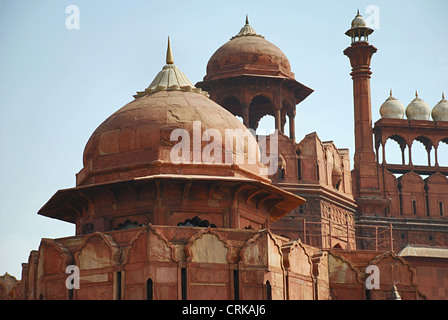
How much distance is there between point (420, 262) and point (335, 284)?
1107 cm

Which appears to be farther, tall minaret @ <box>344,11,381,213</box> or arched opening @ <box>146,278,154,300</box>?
tall minaret @ <box>344,11,381,213</box>

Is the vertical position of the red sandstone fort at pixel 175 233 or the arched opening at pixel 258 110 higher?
the arched opening at pixel 258 110

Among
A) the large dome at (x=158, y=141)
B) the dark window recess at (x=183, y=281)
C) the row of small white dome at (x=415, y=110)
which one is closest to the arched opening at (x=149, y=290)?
the dark window recess at (x=183, y=281)

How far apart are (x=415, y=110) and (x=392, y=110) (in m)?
1.12

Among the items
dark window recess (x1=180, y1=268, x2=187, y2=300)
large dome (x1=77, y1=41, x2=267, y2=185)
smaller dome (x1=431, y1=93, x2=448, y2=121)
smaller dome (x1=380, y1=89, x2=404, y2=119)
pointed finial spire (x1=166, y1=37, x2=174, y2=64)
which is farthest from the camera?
smaller dome (x1=431, y1=93, x2=448, y2=121)

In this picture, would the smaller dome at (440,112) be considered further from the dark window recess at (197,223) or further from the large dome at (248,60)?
the dark window recess at (197,223)

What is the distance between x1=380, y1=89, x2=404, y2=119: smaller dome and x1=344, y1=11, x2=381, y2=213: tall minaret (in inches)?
88.7

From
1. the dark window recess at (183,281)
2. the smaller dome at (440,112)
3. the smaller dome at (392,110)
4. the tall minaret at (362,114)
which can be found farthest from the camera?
the smaller dome at (440,112)

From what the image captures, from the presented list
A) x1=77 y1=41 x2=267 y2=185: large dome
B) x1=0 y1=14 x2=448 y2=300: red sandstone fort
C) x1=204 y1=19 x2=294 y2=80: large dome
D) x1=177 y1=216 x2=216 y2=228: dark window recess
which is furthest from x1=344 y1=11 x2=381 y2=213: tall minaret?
x1=177 y1=216 x2=216 y2=228: dark window recess

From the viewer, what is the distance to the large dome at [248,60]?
4181 centimetres

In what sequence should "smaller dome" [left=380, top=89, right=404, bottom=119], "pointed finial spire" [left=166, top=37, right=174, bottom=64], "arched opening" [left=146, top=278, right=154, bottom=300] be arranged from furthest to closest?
"smaller dome" [left=380, top=89, right=404, bottom=119] < "pointed finial spire" [left=166, top=37, right=174, bottom=64] < "arched opening" [left=146, top=278, right=154, bottom=300]

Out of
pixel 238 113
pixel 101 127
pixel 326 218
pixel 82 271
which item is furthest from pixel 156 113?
pixel 238 113

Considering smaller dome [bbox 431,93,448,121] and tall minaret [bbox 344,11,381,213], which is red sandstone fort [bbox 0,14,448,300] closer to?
tall minaret [bbox 344,11,381,213]

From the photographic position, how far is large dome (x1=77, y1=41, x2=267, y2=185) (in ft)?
89.1
